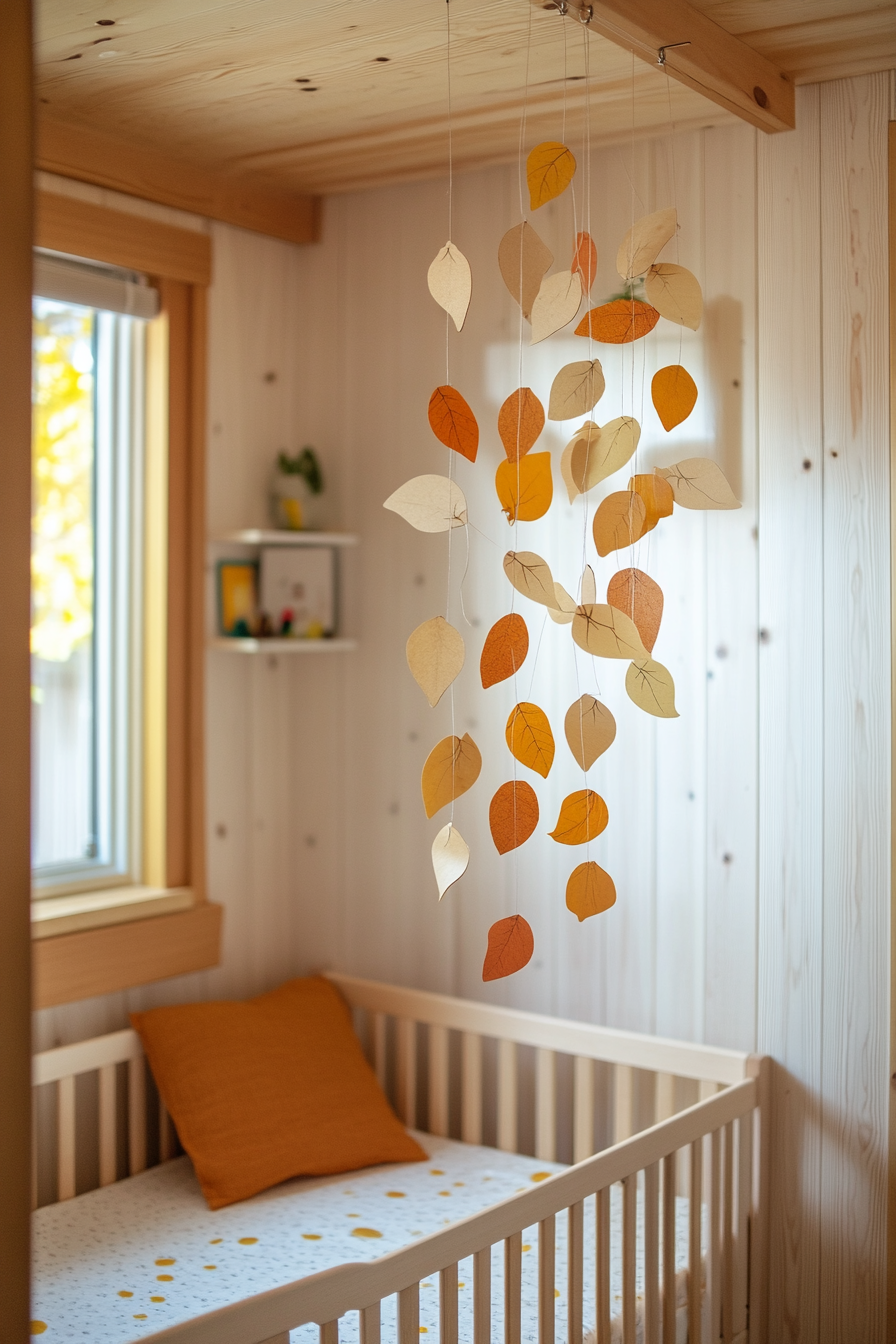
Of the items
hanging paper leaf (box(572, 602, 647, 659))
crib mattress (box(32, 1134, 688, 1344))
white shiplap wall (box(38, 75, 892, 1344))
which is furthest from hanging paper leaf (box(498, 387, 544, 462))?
crib mattress (box(32, 1134, 688, 1344))

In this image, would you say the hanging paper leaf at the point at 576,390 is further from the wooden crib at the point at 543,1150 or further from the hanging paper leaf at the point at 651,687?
the wooden crib at the point at 543,1150

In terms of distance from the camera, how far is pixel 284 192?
2.85 meters

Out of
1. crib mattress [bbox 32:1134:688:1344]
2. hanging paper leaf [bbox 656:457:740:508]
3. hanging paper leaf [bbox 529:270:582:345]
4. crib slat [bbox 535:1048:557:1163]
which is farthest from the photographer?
crib slat [bbox 535:1048:557:1163]

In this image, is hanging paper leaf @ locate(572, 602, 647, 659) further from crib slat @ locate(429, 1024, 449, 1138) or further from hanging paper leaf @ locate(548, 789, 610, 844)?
crib slat @ locate(429, 1024, 449, 1138)

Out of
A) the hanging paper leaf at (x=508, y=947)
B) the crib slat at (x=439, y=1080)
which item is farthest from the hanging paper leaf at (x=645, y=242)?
the crib slat at (x=439, y=1080)

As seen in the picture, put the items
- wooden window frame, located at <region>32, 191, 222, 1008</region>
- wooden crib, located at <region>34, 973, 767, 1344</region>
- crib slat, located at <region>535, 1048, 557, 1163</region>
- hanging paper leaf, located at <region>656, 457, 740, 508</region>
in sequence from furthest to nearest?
wooden window frame, located at <region>32, 191, 222, 1008</region> < crib slat, located at <region>535, 1048, 557, 1163</region> < hanging paper leaf, located at <region>656, 457, 740, 508</region> < wooden crib, located at <region>34, 973, 767, 1344</region>

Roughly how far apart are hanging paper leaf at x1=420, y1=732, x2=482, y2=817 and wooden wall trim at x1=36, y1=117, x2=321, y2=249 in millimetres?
1296

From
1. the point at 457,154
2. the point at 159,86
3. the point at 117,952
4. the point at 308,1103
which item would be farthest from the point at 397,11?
the point at 308,1103

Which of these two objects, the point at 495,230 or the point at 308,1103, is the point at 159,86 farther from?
the point at 308,1103

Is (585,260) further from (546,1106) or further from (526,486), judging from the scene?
(546,1106)

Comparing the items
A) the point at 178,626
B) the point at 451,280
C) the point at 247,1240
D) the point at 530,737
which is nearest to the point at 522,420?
Result: the point at 451,280

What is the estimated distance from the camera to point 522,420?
1.70 m

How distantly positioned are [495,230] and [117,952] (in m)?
1.63

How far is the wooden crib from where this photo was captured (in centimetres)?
155
